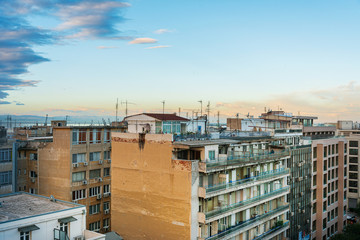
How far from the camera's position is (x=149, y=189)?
112ft

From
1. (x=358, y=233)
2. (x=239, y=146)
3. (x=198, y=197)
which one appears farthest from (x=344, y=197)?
(x=198, y=197)

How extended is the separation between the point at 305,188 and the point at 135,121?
30863 mm

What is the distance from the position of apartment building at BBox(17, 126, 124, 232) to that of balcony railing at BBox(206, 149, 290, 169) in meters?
19.2

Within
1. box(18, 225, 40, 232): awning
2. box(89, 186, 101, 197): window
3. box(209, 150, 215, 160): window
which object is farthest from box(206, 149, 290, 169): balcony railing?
box(89, 186, 101, 197): window

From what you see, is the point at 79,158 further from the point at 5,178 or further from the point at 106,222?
the point at 106,222

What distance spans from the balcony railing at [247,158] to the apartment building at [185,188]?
0.09m

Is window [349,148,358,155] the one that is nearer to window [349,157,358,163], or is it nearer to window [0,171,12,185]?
window [349,157,358,163]

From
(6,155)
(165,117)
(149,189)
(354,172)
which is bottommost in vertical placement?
(354,172)

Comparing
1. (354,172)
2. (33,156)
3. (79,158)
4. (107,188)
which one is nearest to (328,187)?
(354,172)

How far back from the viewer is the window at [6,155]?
1580 inches

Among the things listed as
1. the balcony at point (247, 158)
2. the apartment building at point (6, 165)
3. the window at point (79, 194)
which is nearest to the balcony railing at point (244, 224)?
the balcony at point (247, 158)

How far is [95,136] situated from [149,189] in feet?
49.5

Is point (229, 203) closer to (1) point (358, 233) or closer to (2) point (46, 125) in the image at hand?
(1) point (358, 233)

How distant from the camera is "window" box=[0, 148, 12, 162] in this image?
40.1 metres
